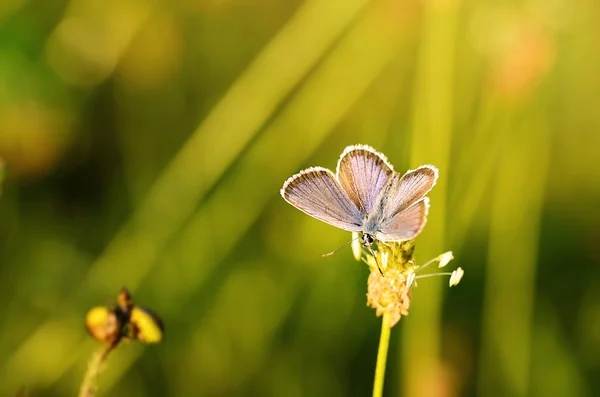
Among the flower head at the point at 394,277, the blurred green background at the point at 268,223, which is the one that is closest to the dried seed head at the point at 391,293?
the flower head at the point at 394,277

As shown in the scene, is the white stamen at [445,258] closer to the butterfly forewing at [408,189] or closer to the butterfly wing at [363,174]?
the butterfly forewing at [408,189]

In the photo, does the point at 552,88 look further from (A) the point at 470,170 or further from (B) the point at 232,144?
(B) the point at 232,144

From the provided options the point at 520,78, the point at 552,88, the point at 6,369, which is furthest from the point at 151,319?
the point at 552,88

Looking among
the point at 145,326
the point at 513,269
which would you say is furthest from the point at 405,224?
the point at 513,269

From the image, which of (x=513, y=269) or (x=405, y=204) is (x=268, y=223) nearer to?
(x=513, y=269)

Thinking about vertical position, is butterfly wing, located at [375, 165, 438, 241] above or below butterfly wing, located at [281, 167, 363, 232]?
above

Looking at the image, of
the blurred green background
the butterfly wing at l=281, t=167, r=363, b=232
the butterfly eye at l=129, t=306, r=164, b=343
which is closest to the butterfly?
the butterfly wing at l=281, t=167, r=363, b=232

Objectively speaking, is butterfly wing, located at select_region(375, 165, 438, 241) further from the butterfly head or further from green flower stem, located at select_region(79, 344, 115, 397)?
green flower stem, located at select_region(79, 344, 115, 397)

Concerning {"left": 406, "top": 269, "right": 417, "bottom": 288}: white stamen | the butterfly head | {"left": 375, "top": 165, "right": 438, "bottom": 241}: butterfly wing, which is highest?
{"left": 375, "top": 165, "right": 438, "bottom": 241}: butterfly wing
